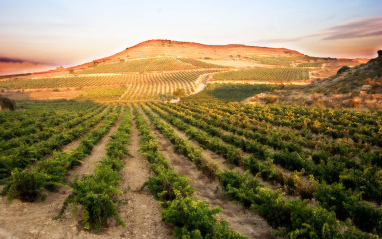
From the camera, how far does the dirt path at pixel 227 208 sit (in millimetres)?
6055

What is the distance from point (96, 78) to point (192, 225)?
411 ft

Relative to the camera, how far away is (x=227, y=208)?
728 centimetres

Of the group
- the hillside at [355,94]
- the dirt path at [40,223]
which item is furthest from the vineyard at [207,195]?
the hillside at [355,94]

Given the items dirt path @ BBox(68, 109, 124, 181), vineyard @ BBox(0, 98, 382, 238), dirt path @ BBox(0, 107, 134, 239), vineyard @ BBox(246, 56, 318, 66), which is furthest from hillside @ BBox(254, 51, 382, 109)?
vineyard @ BBox(246, 56, 318, 66)

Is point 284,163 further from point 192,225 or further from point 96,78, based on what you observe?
point 96,78

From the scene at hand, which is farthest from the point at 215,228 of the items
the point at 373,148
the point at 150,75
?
the point at 150,75

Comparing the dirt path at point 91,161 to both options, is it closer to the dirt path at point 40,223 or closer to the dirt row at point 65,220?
the dirt row at point 65,220

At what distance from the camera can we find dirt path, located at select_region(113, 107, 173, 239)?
19.1ft

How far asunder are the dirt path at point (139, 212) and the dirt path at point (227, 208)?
5.44ft

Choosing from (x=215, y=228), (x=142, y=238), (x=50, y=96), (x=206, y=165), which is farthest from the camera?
(x=50, y=96)

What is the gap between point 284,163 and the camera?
10688 millimetres

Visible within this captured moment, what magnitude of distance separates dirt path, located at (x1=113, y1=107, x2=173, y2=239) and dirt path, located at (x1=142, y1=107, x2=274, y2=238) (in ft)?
5.44

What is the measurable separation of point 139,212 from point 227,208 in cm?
282

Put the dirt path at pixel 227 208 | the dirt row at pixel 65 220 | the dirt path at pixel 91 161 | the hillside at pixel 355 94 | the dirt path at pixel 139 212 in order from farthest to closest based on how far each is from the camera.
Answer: the hillside at pixel 355 94
the dirt path at pixel 91 161
the dirt path at pixel 227 208
the dirt path at pixel 139 212
the dirt row at pixel 65 220
